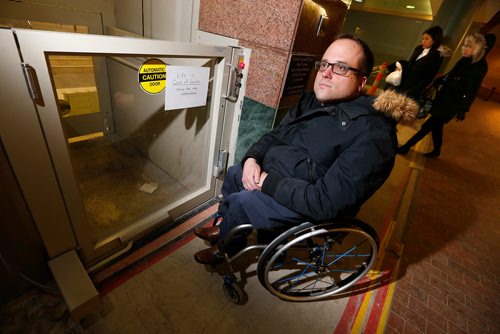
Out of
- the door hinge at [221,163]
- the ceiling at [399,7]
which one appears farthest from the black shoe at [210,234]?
the ceiling at [399,7]

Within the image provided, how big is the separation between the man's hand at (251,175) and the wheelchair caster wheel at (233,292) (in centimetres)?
70

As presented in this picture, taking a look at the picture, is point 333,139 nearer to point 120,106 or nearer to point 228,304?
point 228,304

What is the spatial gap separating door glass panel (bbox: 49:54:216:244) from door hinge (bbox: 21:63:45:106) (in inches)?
38.0

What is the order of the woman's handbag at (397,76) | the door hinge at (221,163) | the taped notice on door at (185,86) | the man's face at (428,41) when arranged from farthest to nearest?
the woman's handbag at (397,76) → the man's face at (428,41) → the door hinge at (221,163) → the taped notice on door at (185,86)

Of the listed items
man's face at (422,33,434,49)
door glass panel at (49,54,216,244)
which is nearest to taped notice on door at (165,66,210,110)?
door glass panel at (49,54,216,244)

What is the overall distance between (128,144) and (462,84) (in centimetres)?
480

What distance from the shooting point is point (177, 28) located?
7.27ft

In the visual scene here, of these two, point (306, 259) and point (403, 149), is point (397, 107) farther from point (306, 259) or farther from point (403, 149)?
point (403, 149)

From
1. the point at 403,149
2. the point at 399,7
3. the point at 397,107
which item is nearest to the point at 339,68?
the point at 397,107

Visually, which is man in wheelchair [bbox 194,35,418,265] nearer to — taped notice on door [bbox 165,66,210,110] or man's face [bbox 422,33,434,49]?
taped notice on door [bbox 165,66,210,110]

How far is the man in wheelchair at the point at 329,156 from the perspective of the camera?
1146 mm

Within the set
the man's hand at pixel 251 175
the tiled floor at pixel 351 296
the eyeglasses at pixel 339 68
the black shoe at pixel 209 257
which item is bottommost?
the tiled floor at pixel 351 296

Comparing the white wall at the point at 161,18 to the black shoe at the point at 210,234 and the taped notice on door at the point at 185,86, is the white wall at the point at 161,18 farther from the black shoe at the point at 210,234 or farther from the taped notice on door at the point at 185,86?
the black shoe at the point at 210,234

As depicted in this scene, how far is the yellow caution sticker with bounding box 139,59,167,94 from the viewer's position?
1.43 m
